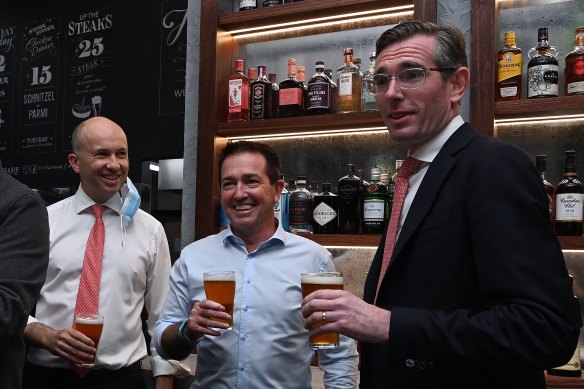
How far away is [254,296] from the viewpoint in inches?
73.7

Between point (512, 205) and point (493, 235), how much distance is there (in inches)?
2.4

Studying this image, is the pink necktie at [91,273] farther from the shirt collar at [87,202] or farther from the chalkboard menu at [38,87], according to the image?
the chalkboard menu at [38,87]

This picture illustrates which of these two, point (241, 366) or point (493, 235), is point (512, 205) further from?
point (241, 366)

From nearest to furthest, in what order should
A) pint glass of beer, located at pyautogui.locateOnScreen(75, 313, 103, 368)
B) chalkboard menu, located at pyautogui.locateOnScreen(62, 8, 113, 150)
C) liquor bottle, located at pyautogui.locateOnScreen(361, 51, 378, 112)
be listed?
1. pint glass of beer, located at pyautogui.locateOnScreen(75, 313, 103, 368)
2. liquor bottle, located at pyautogui.locateOnScreen(361, 51, 378, 112)
3. chalkboard menu, located at pyautogui.locateOnScreen(62, 8, 113, 150)

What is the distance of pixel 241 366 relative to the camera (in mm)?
1806

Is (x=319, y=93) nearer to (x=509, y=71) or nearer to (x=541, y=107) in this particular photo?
(x=509, y=71)

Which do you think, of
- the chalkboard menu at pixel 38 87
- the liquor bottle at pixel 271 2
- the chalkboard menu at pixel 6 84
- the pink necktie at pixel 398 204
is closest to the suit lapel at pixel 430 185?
the pink necktie at pixel 398 204

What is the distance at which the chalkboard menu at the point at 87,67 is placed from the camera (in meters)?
5.23

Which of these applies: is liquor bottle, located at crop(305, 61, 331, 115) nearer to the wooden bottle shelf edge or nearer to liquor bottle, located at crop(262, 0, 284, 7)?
the wooden bottle shelf edge

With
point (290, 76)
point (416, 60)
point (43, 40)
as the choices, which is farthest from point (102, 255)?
point (43, 40)

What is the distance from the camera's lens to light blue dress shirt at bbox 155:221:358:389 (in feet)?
5.94

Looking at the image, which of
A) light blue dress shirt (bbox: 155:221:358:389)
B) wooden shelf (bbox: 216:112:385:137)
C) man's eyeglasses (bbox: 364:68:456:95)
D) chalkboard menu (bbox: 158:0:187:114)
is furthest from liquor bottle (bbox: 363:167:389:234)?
chalkboard menu (bbox: 158:0:187:114)

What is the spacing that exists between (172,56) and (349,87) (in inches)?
94.2

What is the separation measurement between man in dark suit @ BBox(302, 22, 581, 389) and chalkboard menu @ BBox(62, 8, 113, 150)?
4.30 metres
